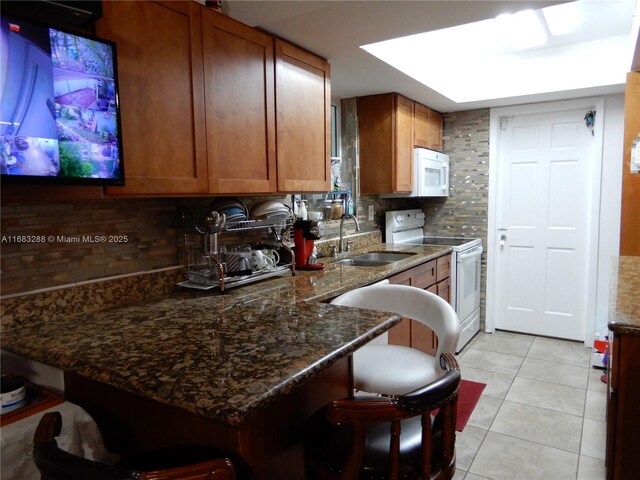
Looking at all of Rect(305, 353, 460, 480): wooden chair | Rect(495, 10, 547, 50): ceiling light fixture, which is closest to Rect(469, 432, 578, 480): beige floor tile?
Rect(305, 353, 460, 480): wooden chair

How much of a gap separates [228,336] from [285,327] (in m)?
0.18

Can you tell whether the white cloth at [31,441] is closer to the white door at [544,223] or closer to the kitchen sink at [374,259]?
the kitchen sink at [374,259]

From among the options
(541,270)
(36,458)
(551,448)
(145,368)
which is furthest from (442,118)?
(36,458)

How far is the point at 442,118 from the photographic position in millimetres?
4289

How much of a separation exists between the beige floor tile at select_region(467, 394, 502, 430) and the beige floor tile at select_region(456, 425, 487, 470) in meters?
0.06

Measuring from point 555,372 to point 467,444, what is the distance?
1329 millimetres

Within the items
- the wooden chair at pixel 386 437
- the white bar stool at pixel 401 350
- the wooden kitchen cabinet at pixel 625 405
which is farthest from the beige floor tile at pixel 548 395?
the wooden chair at pixel 386 437

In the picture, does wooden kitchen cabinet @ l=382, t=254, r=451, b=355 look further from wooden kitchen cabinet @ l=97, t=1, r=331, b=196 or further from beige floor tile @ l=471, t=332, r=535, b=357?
wooden kitchen cabinet @ l=97, t=1, r=331, b=196

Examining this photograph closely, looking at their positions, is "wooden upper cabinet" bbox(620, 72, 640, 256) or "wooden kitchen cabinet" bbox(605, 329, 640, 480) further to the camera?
"wooden upper cabinet" bbox(620, 72, 640, 256)

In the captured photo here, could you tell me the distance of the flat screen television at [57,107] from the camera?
1.11 meters

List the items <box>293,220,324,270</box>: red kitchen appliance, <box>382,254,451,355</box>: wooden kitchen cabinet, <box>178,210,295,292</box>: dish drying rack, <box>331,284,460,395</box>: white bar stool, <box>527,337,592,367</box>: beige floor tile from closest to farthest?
<box>331,284,460,395</box>: white bar stool
<box>178,210,295,292</box>: dish drying rack
<box>293,220,324,270</box>: red kitchen appliance
<box>382,254,451,355</box>: wooden kitchen cabinet
<box>527,337,592,367</box>: beige floor tile

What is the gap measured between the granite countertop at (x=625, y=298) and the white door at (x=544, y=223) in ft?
4.54

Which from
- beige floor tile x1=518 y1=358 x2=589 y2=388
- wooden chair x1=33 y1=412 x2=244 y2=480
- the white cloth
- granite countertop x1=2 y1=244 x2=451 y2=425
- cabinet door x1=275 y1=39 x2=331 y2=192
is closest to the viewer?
wooden chair x1=33 y1=412 x2=244 y2=480

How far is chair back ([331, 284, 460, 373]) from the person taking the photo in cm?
168
